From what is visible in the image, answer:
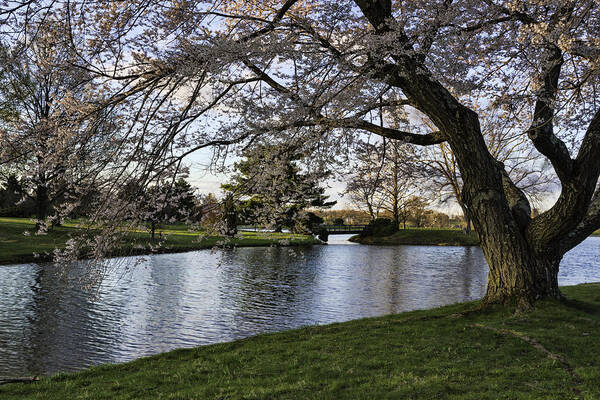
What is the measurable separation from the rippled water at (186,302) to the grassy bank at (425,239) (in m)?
20.8

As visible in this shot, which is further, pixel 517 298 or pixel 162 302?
pixel 162 302

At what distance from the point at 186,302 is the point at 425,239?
117ft

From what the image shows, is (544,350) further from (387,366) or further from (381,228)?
(381,228)

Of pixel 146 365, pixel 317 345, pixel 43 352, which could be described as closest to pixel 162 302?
pixel 43 352

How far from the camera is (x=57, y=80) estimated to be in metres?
7.16

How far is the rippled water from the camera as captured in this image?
898 cm

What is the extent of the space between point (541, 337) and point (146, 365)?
6671mm

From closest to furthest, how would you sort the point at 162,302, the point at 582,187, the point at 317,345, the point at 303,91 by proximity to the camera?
the point at 303,91, the point at 317,345, the point at 582,187, the point at 162,302

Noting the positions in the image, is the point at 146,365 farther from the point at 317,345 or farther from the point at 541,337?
the point at 541,337

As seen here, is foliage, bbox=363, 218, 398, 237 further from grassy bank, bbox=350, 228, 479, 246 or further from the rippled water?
the rippled water

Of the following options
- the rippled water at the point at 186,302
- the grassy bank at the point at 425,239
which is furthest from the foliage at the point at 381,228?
the rippled water at the point at 186,302

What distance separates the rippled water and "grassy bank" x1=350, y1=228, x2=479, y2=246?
68.3ft

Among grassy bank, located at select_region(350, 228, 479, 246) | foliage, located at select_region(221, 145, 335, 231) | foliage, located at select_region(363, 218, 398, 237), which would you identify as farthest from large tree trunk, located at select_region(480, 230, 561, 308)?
foliage, located at select_region(363, 218, 398, 237)

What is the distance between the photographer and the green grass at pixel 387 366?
515 cm
